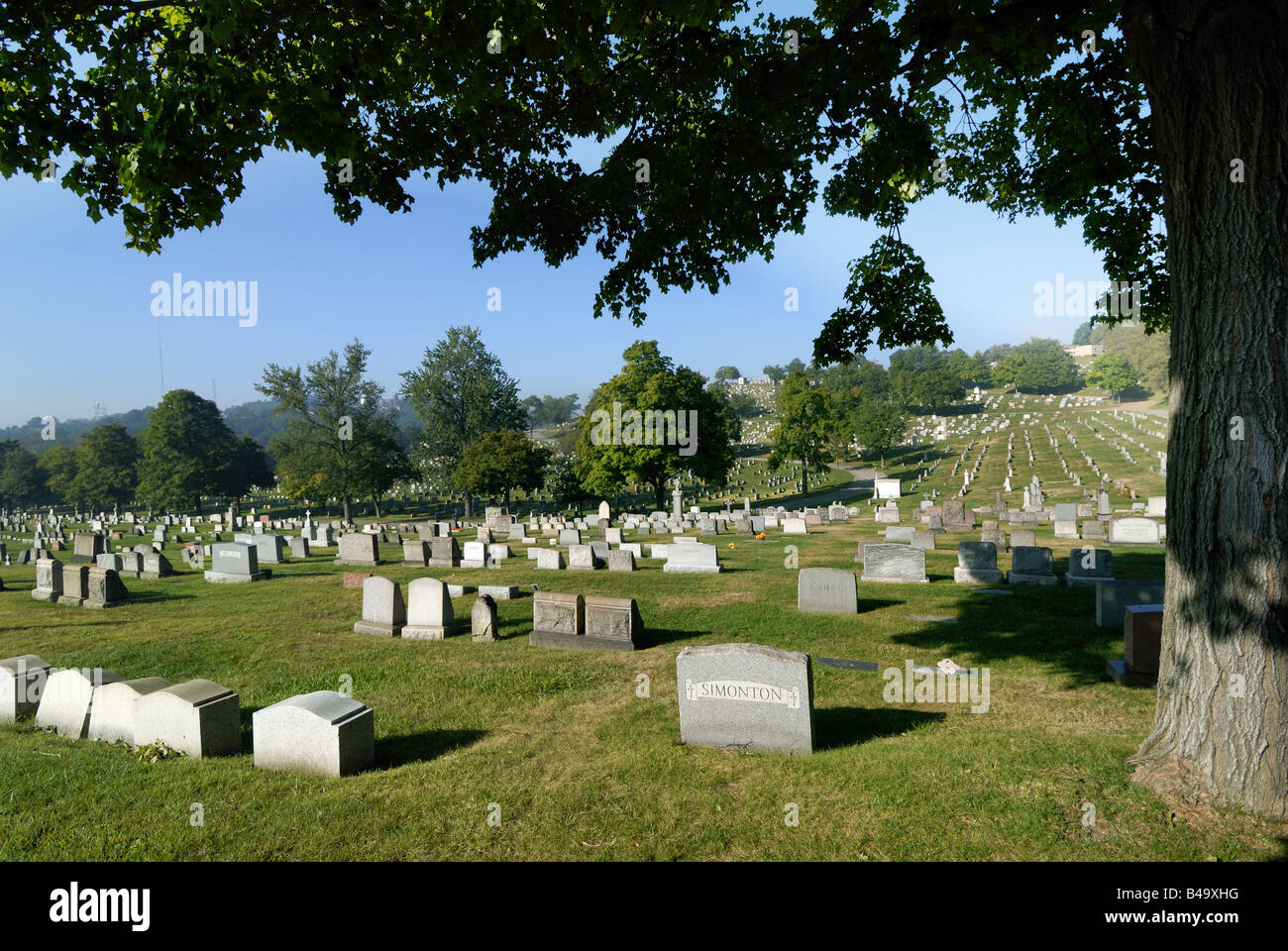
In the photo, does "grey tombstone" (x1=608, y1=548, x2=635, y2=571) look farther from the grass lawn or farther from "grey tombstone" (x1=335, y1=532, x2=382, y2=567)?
"grey tombstone" (x1=335, y1=532, x2=382, y2=567)

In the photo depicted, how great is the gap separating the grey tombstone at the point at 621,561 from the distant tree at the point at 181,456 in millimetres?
49850

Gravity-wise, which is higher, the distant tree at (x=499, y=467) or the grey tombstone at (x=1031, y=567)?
the distant tree at (x=499, y=467)

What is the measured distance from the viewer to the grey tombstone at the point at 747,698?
5969 mm

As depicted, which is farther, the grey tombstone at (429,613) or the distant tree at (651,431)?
the distant tree at (651,431)

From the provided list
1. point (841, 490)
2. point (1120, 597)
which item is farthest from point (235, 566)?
point (841, 490)

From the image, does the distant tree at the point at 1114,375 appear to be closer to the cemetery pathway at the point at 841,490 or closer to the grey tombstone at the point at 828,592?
the cemetery pathway at the point at 841,490

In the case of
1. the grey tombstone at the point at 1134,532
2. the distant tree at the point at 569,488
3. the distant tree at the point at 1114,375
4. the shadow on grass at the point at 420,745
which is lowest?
the shadow on grass at the point at 420,745

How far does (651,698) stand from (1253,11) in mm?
7991

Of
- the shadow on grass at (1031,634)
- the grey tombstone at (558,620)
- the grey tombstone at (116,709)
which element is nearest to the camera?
the grey tombstone at (116,709)

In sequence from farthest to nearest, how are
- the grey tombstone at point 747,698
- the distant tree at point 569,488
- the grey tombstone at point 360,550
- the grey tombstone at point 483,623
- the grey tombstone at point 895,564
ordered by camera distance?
the distant tree at point 569,488
the grey tombstone at point 360,550
the grey tombstone at point 895,564
the grey tombstone at point 483,623
the grey tombstone at point 747,698
